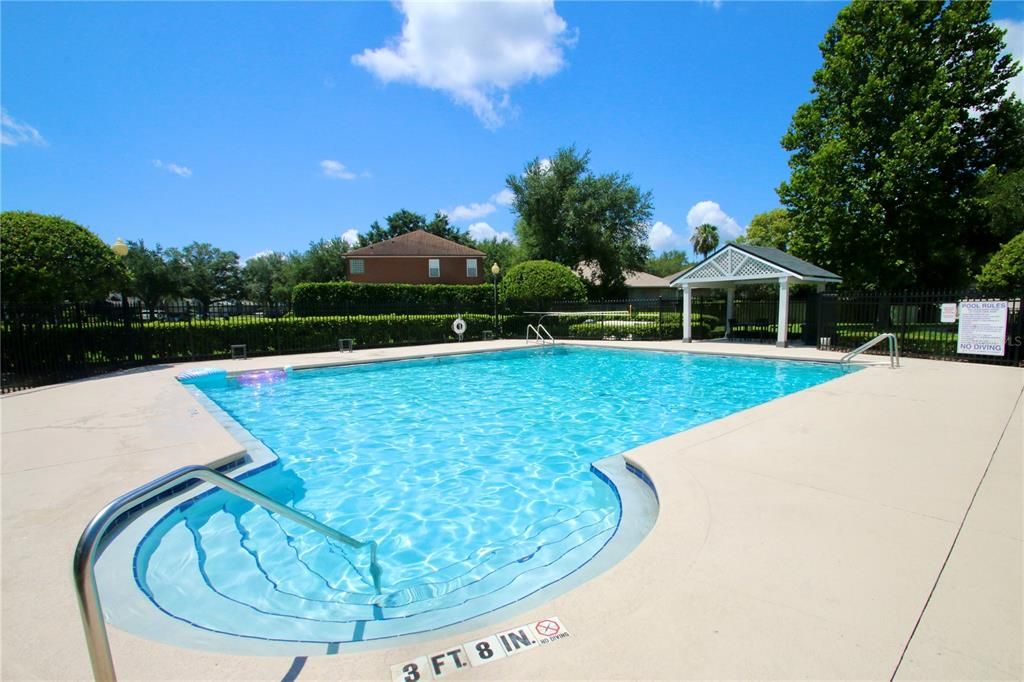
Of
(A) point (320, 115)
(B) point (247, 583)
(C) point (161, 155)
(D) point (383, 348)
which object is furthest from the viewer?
(D) point (383, 348)

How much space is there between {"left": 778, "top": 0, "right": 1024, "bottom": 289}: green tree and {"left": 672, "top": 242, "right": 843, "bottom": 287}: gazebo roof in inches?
224

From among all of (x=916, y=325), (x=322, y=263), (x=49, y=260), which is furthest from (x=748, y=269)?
(x=322, y=263)

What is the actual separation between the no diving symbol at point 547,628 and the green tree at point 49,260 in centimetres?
1398

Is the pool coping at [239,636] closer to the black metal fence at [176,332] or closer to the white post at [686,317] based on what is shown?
the black metal fence at [176,332]

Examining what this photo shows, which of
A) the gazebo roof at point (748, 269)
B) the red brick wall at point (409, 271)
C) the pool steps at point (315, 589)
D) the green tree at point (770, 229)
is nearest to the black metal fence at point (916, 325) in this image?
the gazebo roof at point (748, 269)

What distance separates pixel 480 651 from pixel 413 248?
121 ft

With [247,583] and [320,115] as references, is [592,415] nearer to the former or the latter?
[247,583]

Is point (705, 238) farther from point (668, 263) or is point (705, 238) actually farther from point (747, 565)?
point (747, 565)

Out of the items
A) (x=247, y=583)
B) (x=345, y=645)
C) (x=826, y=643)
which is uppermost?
(x=826, y=643)

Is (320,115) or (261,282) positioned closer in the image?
(320,115)

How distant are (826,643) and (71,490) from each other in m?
5.84

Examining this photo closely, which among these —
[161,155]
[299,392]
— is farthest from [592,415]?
[161,155]

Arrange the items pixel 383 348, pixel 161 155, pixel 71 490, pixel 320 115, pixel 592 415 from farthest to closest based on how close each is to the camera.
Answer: pixel 383 348 → pixel 161 155 → pixel 320 115 → pixel 592 415 → pixel 71 490

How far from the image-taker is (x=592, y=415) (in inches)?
332
